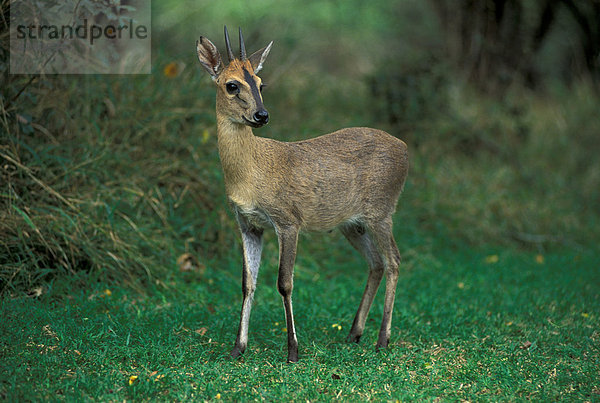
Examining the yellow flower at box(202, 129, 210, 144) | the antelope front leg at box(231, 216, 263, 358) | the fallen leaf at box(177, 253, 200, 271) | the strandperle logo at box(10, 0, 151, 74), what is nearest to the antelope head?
the antelope front leg at box(231, 216, 263, 358)

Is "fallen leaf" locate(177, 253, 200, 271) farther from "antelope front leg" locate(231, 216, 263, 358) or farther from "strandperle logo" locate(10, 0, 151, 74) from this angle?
"strandperle logo" locate(10, 0, 151, 74)

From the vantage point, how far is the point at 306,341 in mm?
4953

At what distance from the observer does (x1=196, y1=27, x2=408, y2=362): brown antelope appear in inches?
176

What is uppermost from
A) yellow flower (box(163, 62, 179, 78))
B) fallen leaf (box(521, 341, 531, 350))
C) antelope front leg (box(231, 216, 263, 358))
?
yellow flower (box(163, 62, 179, 78))

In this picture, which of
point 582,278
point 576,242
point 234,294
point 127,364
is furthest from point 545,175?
point 127,364

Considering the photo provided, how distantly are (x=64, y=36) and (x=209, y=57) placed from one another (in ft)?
7.00

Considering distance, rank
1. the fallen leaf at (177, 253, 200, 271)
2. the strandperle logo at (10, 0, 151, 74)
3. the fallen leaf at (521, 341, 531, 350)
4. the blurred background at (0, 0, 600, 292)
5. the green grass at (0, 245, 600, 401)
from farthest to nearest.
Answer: the fallen leaf at (177, 253, 200, 271), the blurred background at (0, 0, 600, 292), the strandperle logo at (10, 0, 151, 74), the fallen leaf at (521, 341, 531, 350), the green grass at (0, 245, 600, 401)

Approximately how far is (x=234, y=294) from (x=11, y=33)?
9.74ft

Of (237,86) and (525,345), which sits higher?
(237,86)

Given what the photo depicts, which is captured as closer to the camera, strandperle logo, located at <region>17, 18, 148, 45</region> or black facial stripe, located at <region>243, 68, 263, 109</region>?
black facial stripe, located at <region>243, 68, 263, 109</region>

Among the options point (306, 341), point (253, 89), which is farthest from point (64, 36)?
point (306, 341)

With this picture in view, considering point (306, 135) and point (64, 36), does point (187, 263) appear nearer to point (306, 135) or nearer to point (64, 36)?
point (64, 36)

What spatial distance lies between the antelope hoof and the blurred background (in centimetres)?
150

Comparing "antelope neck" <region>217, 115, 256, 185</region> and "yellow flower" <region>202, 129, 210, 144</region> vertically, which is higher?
"antelope neck" <region>217, 115, 256, 185</region>
